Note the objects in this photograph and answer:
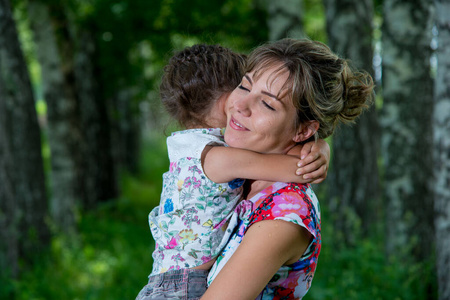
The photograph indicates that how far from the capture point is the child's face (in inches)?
89.9

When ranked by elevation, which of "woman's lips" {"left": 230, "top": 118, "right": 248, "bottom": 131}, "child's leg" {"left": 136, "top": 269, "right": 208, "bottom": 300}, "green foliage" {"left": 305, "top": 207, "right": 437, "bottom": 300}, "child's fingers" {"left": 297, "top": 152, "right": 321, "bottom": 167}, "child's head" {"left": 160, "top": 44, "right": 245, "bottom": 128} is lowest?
Answer: "green foliage" {"left": 305, "top": 207, "right": 437, "bottom": 300}

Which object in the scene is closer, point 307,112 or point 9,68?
point 307,112

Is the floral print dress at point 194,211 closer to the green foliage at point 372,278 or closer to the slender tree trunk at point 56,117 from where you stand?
the green foliage at point 372,278

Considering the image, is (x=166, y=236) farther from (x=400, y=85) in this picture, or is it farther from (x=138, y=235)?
(x=138, y=235)

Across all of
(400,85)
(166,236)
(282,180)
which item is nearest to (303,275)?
(282,180)

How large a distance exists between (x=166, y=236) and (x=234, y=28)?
8.47 meters

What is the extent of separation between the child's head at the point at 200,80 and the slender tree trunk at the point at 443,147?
A: 1591 mm

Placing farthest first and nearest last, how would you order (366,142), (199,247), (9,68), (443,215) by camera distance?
(366,142) → (9,68) → (443,215) → (199,247)

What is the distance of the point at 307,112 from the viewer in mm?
1859

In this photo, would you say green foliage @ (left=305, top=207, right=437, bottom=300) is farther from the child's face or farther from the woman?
the woman

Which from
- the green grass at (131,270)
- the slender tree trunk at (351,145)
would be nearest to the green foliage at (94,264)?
the green grass at (131,270)

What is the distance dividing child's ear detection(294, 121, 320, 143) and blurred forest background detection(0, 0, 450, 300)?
841 millimetres

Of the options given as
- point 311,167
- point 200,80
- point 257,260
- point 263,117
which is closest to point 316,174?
point 311,167

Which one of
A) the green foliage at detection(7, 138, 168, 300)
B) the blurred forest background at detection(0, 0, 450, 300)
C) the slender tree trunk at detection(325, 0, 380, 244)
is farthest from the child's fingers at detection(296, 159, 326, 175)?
the slender tree trunk at detection(325, 0, 380, 244)
